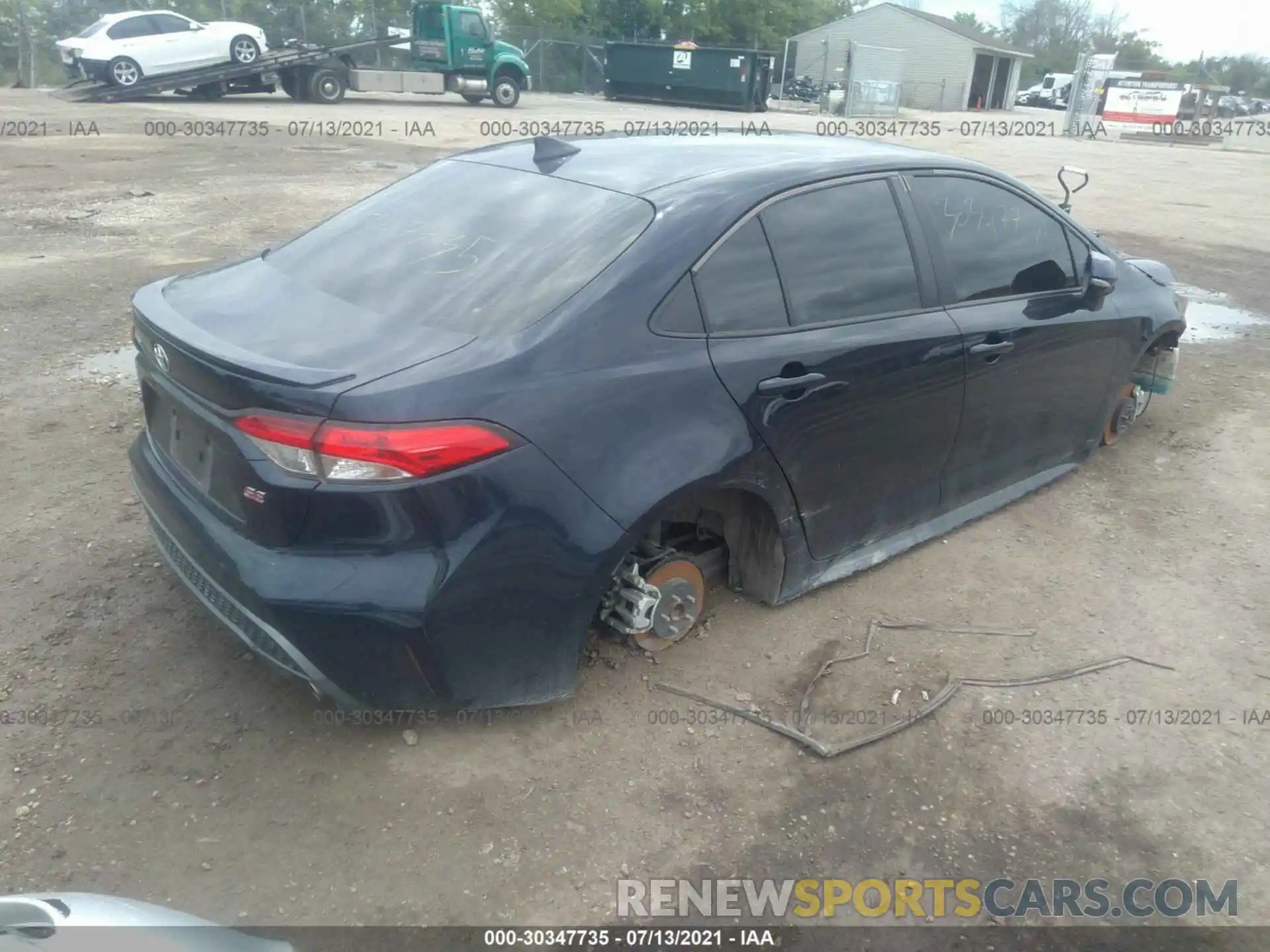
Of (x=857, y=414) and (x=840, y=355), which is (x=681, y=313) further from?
(x=857, y=414)

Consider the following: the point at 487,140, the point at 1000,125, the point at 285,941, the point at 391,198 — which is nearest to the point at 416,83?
the point at 487,140

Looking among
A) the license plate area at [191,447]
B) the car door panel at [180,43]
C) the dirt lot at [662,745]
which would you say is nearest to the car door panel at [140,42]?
the car door panel at [180,43]

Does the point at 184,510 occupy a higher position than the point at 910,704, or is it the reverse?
the point at 184,510

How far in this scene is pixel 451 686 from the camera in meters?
2.61

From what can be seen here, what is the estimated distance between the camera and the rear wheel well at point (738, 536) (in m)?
3.10

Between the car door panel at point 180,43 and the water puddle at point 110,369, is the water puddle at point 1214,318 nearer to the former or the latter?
the water puddle at point 110,369

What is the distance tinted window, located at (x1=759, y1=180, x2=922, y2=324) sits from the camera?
312 cm

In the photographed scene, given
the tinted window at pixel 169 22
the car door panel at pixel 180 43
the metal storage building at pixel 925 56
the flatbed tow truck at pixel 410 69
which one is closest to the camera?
the tinted window at pixel 169 22

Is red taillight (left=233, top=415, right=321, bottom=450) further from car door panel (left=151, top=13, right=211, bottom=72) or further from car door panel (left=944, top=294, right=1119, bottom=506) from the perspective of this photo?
car door panel (left=151, top=13, right=211, bottom=72)

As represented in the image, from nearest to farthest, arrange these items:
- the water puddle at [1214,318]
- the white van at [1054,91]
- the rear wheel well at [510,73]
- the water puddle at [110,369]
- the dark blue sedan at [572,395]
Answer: the dark blue sedan at [572,395], the water puddle at [110,369], the water puddle at [1214,318], the rear wheel well at [510,73], the white van at [1054,91]

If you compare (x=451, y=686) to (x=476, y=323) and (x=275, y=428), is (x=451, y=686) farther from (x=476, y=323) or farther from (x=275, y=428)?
(x=476, y=323)

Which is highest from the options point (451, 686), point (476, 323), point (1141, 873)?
point (476, 323)

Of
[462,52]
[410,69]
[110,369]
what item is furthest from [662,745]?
[410,69]

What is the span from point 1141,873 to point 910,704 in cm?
80
